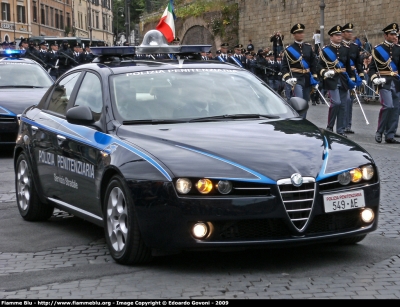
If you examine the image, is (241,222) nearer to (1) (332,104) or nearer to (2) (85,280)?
(2) (85,280)

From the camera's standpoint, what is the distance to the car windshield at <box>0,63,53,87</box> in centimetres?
1670

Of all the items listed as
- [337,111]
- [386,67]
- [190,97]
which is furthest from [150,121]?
[337,111]

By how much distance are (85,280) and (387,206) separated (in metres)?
3.90

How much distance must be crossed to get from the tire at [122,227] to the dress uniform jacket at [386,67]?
1069 centimetres

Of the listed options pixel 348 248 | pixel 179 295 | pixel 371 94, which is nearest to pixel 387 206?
pixel 348 248

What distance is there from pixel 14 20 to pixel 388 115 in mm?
74138

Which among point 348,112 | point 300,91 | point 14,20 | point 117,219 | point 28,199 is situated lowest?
point 348,112

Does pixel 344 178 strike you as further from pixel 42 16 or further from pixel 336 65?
pixel 42 16

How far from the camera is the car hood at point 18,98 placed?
15102mm

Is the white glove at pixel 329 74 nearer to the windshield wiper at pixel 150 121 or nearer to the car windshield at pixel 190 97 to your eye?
the car windshield at pixel 190 97

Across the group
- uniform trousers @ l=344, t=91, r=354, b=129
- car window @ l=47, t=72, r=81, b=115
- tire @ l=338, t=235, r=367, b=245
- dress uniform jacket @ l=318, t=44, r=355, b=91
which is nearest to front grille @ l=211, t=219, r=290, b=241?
tire @ l=338, t=235, r=367, b=245

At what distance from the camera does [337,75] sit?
1834 cm

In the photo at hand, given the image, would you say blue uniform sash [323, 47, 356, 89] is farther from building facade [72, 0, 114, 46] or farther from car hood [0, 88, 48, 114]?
building facade [72, 0, 114, 46]

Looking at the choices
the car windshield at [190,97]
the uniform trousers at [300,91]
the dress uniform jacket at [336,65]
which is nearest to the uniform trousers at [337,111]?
the dress uniform jacket at [336,65]
